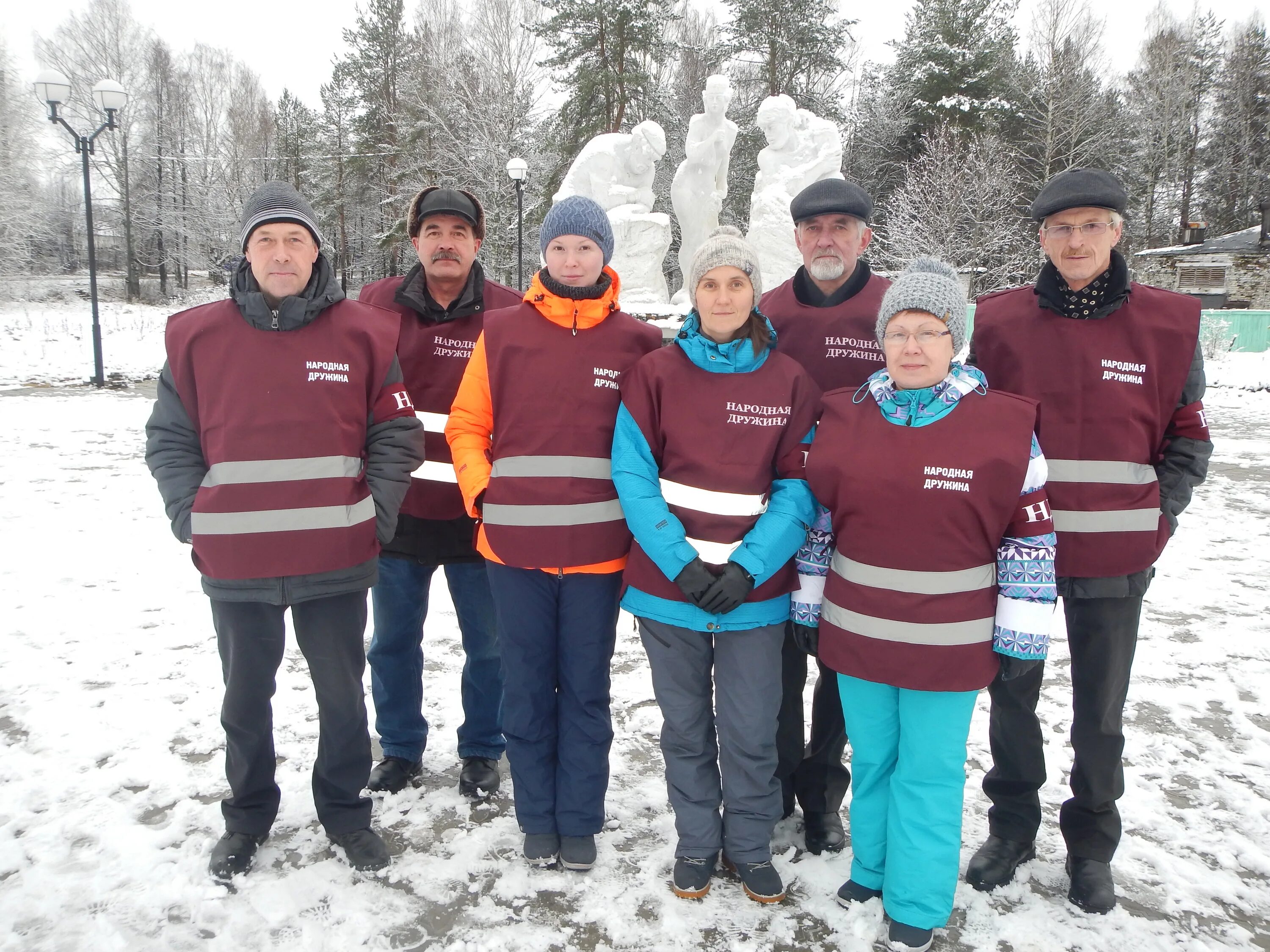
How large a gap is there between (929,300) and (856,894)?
1.66 meters

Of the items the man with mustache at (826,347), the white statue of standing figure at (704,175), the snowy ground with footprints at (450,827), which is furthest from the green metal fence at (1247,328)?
the man with mustache at (826,347)

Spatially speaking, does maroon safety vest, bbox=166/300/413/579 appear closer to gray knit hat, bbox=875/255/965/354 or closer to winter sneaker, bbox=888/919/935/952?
gray knit hat, bbox=875/255/965/354

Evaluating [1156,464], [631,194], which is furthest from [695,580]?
[631,194]

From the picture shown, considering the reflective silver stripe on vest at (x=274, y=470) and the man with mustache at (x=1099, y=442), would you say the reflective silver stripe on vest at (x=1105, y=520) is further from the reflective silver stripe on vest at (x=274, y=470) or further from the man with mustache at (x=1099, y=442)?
the reflective silver stripe on vest at (x=274, y=470)

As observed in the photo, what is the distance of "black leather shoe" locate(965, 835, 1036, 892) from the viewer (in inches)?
94.6

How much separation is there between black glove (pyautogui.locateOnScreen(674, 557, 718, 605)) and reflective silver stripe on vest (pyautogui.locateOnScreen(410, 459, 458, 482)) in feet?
3.44

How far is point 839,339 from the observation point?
263 centimetres

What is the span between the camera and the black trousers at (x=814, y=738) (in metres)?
2.63

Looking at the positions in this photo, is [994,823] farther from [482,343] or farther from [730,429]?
[482,343]

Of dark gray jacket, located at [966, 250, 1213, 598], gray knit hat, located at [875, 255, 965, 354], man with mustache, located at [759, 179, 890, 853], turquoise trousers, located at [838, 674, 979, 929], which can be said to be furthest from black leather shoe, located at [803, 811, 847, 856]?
gray knit hat, located at [875, 255, 965, 354]

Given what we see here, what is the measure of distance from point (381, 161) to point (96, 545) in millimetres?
27371

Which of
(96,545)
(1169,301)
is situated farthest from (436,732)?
(96,545)

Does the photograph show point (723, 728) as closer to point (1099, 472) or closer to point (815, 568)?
point (815, 568)

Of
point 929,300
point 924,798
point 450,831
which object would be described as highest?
point 929,300
